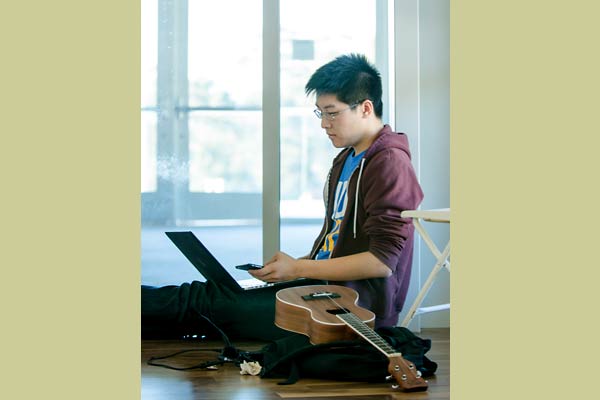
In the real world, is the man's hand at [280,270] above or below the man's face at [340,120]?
below

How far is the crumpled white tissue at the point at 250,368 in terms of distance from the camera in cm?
231

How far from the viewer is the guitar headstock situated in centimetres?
203

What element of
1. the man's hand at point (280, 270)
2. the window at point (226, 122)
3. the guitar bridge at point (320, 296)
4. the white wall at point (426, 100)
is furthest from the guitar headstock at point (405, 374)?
the window at point (226, 122)

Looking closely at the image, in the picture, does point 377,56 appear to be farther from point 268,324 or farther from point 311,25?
point 268,324

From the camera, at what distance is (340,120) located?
9.02ft

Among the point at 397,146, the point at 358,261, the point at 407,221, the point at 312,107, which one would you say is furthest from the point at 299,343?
the point at 312,107

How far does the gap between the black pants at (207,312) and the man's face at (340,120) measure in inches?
24.5

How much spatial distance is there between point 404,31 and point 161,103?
3.56 feet

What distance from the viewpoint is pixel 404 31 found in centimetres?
338

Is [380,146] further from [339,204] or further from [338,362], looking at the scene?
[338,362]

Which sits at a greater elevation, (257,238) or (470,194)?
(470,194)

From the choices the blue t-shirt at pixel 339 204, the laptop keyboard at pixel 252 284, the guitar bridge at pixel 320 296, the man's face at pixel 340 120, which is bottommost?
the laptop keyboard at pixel 252 284

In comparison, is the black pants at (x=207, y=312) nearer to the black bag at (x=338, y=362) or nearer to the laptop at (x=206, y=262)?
the laptop at (x=206, y=262)

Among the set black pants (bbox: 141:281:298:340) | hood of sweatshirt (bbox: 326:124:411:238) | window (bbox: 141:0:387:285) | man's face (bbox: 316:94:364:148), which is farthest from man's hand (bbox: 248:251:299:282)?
window (bbox: 141:0:387:285)
